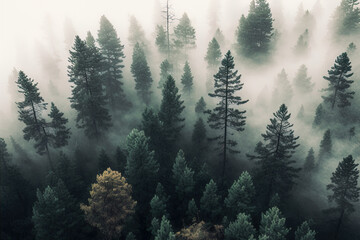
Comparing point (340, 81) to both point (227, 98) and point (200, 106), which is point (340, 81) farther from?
point (200, 106)

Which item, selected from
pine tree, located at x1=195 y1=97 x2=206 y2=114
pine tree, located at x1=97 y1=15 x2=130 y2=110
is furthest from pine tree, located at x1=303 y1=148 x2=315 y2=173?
pine tree, located at x1=97 y1=15 x2=130 y2=110

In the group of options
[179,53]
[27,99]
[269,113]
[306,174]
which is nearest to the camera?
[27,99]

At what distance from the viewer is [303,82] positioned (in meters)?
52.5

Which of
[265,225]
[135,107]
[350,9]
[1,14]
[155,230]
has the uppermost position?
[1,14]

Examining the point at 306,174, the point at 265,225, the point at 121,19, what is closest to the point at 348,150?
the point at 306,174

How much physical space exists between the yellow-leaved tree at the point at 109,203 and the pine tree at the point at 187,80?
29.4 meters

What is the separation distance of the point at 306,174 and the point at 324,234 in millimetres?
8735

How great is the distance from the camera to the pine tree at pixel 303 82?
5231cm

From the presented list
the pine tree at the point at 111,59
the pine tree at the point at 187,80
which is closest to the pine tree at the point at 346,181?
the pine tree at the point at 187,80

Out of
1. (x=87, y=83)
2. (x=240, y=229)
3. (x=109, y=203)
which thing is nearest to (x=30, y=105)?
(x=87, y=83)

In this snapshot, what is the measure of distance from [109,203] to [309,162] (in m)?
30.1

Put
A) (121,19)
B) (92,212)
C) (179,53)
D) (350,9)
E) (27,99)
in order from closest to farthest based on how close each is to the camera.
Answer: (92,212) → (27,99) → (350,9) → (179,53) → (121,19)

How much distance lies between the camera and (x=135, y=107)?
5500cm

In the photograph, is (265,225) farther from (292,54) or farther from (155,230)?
(292,54)
